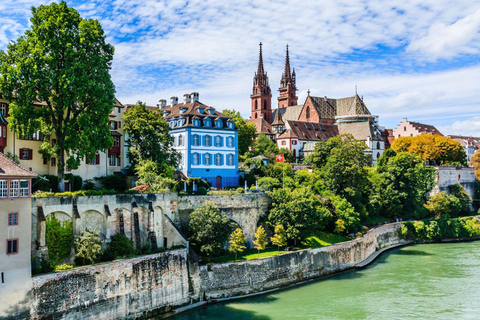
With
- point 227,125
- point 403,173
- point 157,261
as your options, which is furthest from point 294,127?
point 157,261

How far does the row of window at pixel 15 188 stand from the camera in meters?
23.4

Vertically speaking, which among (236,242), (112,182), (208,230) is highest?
(112,182)

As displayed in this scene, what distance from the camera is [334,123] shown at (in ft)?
325

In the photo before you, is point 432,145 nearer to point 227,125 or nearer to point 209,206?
point 227,125

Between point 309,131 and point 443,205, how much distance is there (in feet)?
96.0

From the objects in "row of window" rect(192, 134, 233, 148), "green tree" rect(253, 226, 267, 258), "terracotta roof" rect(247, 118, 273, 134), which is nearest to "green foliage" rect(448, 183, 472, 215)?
"terracotta roof" rect(247, 118, 273, 134)

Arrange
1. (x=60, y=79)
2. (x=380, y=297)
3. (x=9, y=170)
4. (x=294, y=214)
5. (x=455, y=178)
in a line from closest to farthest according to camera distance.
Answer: (x=9, y=170) < (x=60, y=79) < (x=380, y=297) < (x=294, y=214) < (x=455, y=178)

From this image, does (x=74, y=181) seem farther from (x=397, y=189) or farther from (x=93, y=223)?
(x=397, y=189)

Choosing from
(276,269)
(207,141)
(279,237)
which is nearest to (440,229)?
(279,237)

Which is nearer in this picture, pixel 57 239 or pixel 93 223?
pixel 57 239

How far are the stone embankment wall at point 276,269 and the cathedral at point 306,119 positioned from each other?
38.9 meters

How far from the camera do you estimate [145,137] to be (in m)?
42.6

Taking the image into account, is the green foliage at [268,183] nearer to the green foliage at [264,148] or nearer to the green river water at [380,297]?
Result: the green river water at [380,297]

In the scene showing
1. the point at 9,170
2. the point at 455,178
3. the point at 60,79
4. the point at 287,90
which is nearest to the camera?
the point at 9,170
